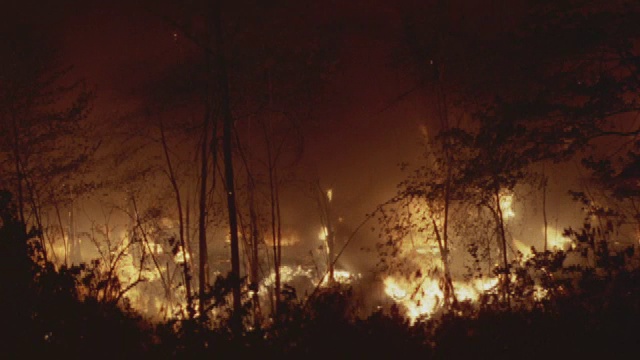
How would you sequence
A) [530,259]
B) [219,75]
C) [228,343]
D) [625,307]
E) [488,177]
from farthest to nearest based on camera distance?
[219,75]
[488,177]
[530,259]
[625,307]
[228,343]

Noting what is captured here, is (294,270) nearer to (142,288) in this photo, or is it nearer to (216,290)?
(142,288)

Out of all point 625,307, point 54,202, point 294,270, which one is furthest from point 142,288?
point 625,307

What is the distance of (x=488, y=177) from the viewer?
37.3ft

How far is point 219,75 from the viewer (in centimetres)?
1256

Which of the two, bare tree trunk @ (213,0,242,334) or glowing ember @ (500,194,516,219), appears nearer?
bare tree trunk @ (213,0,242,334)

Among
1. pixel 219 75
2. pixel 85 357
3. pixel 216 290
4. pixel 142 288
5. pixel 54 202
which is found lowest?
pixel 85 357

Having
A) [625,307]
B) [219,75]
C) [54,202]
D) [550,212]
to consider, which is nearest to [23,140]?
[54,202]

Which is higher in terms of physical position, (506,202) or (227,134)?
(506,202)

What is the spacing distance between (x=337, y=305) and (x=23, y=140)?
14368 mm

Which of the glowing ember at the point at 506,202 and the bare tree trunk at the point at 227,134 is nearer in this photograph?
the bare tree trunk at the point at 227,134

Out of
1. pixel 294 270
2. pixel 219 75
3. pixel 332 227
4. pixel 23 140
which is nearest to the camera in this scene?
pixel 219 75

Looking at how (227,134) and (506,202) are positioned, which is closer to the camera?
(227,134)

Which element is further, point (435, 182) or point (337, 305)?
point (435, 182)

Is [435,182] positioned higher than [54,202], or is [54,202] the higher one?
[54,202]
